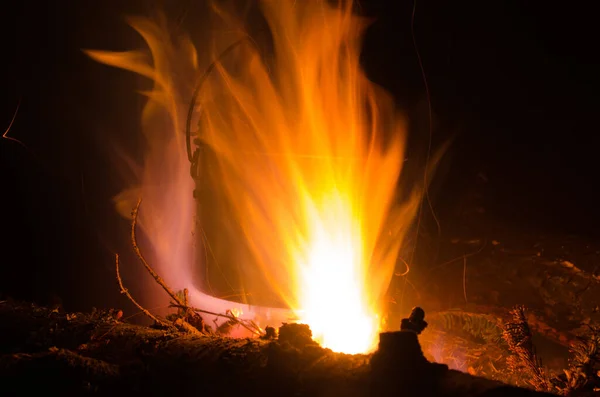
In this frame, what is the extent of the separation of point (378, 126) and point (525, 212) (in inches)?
57.5

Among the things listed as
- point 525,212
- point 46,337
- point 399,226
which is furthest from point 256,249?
point 525,212

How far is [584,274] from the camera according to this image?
8.70 feet

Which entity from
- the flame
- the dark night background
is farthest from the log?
the dark night background

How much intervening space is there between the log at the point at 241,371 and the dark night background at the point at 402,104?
2616mm

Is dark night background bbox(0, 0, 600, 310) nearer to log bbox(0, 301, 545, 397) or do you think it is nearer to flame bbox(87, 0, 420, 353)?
flame bbox(87, 0, 420, 353)

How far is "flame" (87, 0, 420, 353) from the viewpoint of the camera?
2.84 metres

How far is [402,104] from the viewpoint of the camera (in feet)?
12.5

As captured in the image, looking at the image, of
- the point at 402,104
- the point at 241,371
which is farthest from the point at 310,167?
the point at 241,371

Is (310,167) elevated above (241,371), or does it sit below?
above

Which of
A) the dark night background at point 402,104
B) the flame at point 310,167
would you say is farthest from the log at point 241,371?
the dark night background at point 402,104

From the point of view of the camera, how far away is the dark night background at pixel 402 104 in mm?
3410

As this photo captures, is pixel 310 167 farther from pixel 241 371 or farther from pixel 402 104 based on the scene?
pixel 241 371

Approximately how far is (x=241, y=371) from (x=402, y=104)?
319 centimetres

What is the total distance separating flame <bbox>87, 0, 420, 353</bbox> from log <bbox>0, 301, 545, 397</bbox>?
1.35 metres
